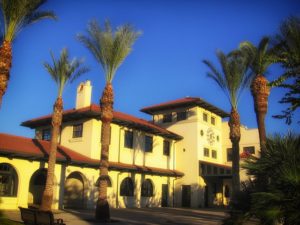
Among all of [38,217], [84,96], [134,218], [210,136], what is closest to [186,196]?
[210,136]

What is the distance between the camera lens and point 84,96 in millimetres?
33469

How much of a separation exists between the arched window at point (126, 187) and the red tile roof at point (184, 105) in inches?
448

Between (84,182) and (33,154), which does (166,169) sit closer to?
(84,182)

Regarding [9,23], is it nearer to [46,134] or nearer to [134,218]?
[134,218]

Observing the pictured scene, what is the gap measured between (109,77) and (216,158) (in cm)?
2563

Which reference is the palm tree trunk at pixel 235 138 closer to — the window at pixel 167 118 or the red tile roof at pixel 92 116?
the red tile roof at pixel 92 116

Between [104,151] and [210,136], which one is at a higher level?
[210,136]

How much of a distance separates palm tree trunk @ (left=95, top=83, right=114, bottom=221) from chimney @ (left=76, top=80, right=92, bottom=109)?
1226 cm

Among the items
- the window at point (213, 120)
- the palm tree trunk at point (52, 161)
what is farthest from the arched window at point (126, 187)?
the window at point (213, 120)

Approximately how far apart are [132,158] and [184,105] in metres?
10.0

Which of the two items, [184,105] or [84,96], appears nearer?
[84,96]

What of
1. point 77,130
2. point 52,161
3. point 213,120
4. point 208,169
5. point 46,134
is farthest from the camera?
point 213,120

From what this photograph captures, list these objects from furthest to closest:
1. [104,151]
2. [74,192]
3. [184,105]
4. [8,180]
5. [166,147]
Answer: [184,105], [166,147], [74,192], [8,180], [104,151]

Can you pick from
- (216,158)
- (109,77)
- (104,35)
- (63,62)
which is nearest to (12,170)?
(63,62)
